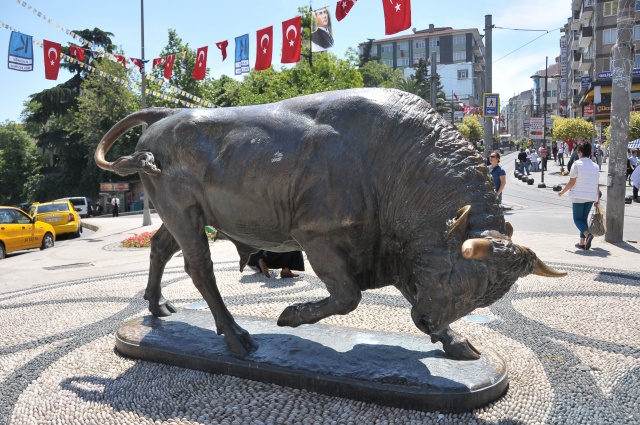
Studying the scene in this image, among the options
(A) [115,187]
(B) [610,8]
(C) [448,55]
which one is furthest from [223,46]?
(C) [448,55]

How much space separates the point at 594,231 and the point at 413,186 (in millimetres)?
6964

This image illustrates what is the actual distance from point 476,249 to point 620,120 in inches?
358

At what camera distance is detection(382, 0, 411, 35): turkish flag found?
10.2 metres

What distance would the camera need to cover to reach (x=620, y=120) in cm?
Result: 986

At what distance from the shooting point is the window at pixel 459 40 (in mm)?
85500

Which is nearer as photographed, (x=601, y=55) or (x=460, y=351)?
(x=460, y=351)

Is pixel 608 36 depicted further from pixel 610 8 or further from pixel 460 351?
pixel 460 351

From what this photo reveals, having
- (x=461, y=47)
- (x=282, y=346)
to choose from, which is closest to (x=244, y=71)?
(x=282, y=346)

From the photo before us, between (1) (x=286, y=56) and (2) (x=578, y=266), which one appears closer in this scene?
(2) (x=578, y=266)

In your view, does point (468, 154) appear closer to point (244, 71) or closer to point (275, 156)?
point (275, 156)

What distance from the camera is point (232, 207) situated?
3.72 m

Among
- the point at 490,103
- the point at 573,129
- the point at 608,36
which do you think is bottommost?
the point at 490,103

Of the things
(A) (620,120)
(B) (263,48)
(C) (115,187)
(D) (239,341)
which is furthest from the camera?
(C) (115,187)

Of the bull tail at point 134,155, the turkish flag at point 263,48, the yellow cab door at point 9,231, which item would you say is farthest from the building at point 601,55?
the bull tail at point 134,155
